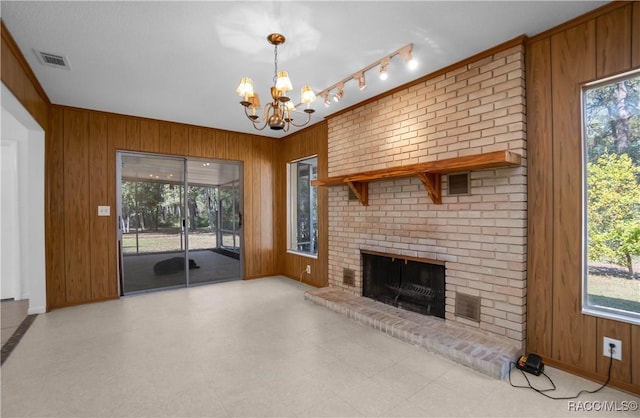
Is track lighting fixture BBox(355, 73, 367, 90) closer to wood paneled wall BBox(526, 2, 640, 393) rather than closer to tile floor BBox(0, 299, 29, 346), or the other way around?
wood paneled wall BBox(526, 2, 640, 393)

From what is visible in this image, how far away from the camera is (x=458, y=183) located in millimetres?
2975

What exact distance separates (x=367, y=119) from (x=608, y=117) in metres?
2.36

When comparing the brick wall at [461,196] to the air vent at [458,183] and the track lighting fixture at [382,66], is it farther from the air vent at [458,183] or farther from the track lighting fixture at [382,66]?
the track lighting fixture at [382,66]

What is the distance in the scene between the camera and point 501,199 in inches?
104

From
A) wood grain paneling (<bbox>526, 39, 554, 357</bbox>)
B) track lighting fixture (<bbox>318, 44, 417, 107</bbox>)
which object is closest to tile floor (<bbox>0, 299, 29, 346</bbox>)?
track lighting fixture (<bbox>318, 44, 417, 107</bbox>)

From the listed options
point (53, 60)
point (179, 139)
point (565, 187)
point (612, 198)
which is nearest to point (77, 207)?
point (179, 139)

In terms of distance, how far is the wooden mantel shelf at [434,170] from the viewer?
2.40m

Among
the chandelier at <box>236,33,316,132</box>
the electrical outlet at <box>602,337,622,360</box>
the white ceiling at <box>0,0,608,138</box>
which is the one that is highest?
the white ceiling at <box>0,0,608,138</box>

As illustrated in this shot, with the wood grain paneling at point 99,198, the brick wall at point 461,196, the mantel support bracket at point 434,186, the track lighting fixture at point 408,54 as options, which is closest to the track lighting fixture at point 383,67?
the track lighting fixture at point 408,54

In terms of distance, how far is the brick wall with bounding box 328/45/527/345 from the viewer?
2.58 metres

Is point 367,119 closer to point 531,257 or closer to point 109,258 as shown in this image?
point 531,257

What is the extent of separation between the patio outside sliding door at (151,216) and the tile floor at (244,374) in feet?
4.59

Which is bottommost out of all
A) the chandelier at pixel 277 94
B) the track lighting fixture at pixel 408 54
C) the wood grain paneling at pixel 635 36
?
the chandelier at pixel 277 94

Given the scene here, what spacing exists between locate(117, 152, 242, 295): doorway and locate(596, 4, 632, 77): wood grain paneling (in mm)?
4940
